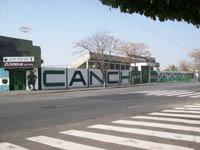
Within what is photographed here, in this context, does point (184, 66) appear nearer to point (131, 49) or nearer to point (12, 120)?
point (131, 49)

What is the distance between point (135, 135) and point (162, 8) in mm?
3627

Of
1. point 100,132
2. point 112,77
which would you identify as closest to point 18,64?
point 112,77

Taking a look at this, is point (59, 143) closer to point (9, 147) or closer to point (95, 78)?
point (9, 147)

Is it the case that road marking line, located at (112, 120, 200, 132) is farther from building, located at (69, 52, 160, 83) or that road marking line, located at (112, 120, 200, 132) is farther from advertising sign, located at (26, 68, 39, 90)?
building, located at (69, 52, 160, 83)

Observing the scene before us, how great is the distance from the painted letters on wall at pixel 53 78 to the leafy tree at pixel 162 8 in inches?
1005

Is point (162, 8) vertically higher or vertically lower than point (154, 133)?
higher

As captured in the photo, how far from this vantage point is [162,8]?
18.5 ft

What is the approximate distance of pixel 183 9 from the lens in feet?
18.7

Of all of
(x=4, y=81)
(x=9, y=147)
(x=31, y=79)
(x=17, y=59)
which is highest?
(x=17, y=59)

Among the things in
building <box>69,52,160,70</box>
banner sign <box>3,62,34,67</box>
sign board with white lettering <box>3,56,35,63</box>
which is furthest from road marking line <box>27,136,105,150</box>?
building <box>69,52,160,70</box>

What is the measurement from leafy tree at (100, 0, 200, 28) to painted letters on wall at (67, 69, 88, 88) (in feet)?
91.4

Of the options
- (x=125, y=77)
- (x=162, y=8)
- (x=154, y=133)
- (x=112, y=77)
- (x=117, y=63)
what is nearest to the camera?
(x=162, y=8)

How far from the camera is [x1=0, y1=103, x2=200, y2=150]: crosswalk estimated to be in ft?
19.2

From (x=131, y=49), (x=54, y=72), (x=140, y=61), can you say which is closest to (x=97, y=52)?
(x=54, y=72)
